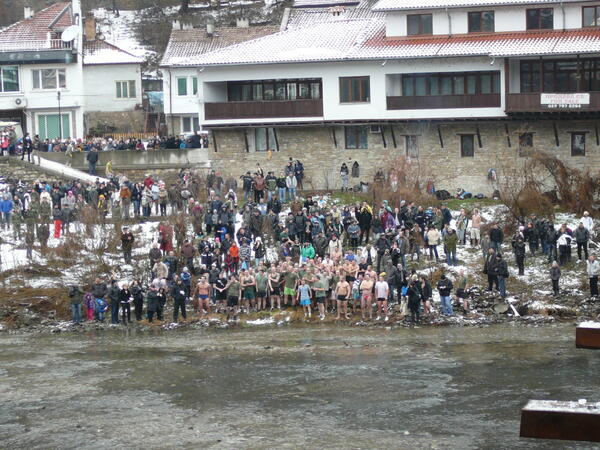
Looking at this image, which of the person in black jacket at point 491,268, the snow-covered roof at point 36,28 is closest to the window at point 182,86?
the snow-covered roof at point 36,28

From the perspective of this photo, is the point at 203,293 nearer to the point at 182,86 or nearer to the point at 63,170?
the point at 63,170

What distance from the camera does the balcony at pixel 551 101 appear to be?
4662cm

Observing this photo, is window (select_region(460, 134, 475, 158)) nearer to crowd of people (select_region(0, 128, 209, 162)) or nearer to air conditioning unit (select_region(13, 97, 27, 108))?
crowd of people (select_region(0, 128, 209, 162))

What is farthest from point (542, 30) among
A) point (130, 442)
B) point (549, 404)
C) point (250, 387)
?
point (549, 404)

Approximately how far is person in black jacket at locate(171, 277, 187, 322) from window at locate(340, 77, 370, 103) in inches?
738

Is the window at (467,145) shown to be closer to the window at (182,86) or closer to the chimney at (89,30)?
the window at (182,86)

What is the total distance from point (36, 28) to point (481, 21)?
2963 cm

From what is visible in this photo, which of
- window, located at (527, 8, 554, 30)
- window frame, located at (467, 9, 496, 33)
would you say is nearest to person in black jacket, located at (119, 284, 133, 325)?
window frame, located at (467, 9, 496, 33)

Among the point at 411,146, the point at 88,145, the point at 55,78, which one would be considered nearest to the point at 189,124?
the point at 55,78

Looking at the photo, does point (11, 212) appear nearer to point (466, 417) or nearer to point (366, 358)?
point (366, 358)

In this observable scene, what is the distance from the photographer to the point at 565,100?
46.8m

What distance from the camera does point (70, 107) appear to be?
68.1 metres

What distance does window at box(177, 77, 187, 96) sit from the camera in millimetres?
70812

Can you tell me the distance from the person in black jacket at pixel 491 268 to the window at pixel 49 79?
129 feet
